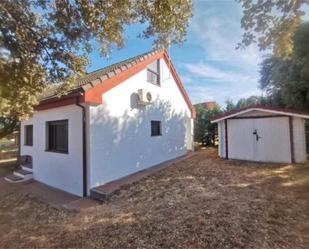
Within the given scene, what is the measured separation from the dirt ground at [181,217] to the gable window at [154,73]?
17.2 feet

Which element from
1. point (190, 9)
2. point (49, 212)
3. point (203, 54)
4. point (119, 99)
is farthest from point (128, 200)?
point (203, 54)

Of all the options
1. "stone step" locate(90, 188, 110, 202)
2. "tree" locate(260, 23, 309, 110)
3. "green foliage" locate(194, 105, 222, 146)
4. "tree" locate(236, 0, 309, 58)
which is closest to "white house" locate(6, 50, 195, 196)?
"stone step" locate(90, 188, 110, 202)

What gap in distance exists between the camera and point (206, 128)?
1805cm

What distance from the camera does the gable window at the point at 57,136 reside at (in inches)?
352

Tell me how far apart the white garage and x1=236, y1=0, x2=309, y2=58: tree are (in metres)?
6.30

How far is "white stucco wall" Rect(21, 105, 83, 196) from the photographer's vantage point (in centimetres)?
803

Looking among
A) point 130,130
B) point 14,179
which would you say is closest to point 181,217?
point 130,130

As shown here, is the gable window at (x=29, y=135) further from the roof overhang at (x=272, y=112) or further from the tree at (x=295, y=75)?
the tree at (x=295, y=75)

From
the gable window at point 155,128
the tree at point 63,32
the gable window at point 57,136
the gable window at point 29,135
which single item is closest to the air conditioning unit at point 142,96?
the gable window at point 155,128

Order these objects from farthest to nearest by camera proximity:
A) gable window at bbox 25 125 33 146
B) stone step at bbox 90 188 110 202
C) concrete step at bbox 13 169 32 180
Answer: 1. gable window at bbox 25 125 33 146
2. concrete step at bbox 13 169 32 180
3. stone step at bbox 90 188 110 202

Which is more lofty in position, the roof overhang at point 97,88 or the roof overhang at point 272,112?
the roof overhang at point 97,88

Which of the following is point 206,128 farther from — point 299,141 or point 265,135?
point 299,141

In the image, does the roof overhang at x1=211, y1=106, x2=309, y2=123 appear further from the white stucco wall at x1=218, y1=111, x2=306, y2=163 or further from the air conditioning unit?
the air conditioning unit

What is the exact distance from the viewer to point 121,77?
8.98 meters
